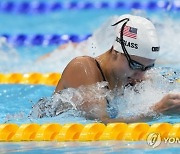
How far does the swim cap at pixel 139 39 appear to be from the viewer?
4.02 meters

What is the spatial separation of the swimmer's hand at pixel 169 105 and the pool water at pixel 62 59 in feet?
0.76

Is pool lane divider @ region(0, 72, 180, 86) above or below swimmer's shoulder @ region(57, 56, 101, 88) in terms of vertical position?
below

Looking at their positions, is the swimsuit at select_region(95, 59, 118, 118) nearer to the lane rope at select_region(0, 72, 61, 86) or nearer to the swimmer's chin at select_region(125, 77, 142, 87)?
the swimmer's chin at select_region(125, 77, 142, 87)

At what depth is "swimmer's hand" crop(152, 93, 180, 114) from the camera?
152 inches

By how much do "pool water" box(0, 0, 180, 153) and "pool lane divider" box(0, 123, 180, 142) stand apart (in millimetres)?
91

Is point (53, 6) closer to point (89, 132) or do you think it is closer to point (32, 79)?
point (32, 79)

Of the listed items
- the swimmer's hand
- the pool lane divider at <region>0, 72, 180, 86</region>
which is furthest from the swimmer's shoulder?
the pool lane divider at <region>0, 72, 180, 86</region>

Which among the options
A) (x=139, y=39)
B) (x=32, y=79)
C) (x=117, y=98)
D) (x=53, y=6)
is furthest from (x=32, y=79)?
(x=53, y=6)

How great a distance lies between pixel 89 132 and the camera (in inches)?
157

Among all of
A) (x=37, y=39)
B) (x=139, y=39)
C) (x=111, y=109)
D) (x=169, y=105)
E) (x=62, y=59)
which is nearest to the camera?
(x=169, y=105)

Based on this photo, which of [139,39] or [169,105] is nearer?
[169,105]

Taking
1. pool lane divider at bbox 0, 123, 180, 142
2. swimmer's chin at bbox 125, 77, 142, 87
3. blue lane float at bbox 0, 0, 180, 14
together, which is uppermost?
swimmer's chin at bbox 125, 77, 142, 87

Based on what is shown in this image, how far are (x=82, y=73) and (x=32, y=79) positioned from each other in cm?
242

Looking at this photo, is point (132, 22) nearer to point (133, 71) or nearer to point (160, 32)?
point (133, 71)
